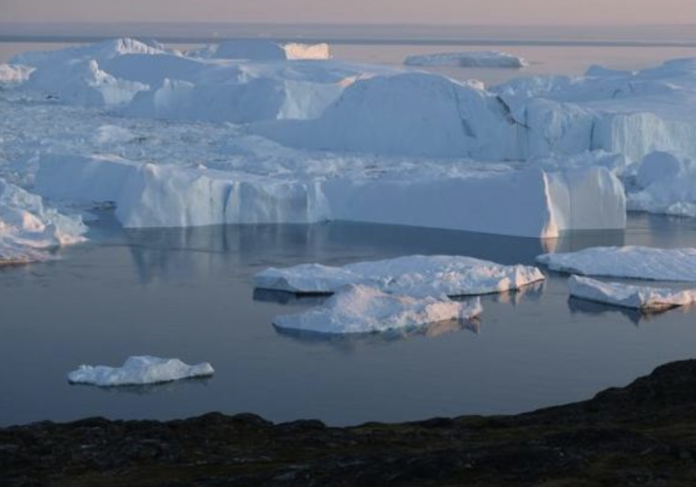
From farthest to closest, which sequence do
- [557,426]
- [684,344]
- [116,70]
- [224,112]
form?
→ [116,70], [224,112], [684,344], [557,426]

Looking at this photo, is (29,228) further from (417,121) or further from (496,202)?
(417,121)

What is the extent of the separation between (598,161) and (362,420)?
13598 millimetres

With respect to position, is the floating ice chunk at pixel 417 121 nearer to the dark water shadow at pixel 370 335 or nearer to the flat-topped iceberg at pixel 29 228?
the flat-topped iceberg at pixel 29 228

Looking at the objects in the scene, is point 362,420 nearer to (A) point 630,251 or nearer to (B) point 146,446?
(B) point 146,446

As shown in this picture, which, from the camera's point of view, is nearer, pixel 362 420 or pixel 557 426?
pixel 557 426

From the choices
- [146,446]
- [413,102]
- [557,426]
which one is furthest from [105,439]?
[413,102]

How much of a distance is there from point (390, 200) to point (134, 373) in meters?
8.57

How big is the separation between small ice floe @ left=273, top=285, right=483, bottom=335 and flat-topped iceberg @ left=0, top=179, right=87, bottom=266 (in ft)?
14.7

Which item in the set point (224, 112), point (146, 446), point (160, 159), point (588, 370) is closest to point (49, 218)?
point (160, 159)

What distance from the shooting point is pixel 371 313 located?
13719 millimetres

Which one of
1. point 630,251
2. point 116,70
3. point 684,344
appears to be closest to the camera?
point 684,344

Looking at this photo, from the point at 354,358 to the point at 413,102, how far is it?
13.6 m


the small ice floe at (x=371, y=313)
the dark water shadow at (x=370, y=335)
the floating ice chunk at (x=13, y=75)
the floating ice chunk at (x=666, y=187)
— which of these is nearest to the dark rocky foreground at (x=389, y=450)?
the dark water shadow at (x=370, y=335)

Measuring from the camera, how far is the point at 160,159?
24.5 meters
